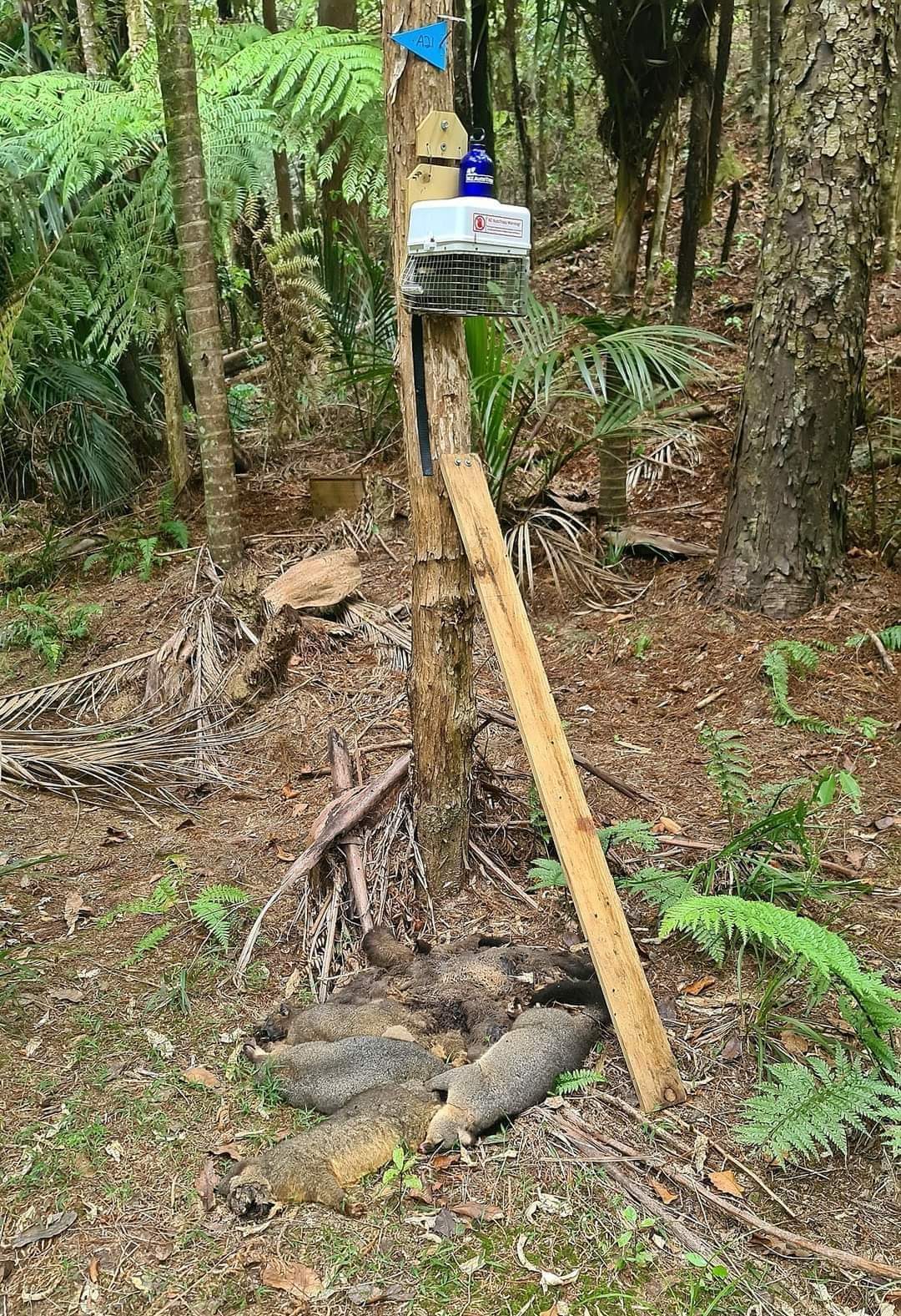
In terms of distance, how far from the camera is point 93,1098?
100 inches

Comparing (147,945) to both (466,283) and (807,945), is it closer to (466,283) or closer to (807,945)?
(807,945)

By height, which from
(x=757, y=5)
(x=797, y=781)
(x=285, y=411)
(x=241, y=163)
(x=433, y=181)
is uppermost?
(x=757, y=5)

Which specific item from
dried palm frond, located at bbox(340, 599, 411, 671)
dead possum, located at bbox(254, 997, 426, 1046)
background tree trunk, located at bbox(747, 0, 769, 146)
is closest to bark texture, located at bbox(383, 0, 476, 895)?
dead possum, located at bbox(254, 997, 426, 1046)

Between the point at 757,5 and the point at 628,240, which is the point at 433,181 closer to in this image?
the point at 628,240

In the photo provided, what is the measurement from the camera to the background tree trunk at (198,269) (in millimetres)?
4820

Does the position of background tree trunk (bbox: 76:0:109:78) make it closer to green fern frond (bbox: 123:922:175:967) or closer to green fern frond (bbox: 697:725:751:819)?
green fern frond (bbox: 123:922:175:967)

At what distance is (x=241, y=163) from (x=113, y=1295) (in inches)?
233

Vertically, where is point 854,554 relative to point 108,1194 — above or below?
above

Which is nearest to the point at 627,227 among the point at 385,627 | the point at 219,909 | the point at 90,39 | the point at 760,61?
the point at 385,627

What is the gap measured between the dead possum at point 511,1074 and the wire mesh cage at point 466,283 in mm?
1896

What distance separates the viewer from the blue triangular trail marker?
102 inches

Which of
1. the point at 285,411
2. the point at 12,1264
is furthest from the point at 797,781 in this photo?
the point at 285,411

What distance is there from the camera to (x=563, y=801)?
257cm

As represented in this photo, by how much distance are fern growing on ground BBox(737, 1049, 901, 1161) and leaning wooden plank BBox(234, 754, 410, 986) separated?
4.99 feet
